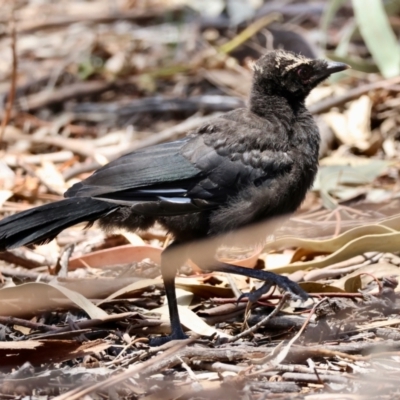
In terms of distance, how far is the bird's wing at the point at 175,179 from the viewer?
3707 millimetres

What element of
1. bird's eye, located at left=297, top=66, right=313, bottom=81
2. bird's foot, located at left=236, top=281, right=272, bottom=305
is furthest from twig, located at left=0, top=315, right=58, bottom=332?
bird's eye, located at left=297, top=66, right=313, bottom=81

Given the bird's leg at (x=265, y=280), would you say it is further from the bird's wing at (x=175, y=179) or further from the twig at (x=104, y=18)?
the twig at (x=104, y=18)

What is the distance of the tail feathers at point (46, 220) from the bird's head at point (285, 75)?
1063 mm

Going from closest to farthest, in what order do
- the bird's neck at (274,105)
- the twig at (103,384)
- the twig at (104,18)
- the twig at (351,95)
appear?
the twig at (103,384), the bird's neck at (274,105), the twig at (351,95), the twig at (104,18)

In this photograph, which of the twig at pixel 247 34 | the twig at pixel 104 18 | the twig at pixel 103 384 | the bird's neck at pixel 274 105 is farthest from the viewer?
the twig at pixel 104 18

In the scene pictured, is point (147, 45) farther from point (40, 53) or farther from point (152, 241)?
point (152, 241)

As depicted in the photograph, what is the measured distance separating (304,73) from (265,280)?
44.5 inches

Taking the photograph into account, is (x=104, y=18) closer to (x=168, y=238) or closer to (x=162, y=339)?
(x=168, y=238)

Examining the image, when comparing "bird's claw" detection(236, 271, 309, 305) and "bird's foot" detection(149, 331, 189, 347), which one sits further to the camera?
"bird's claw" detection(236, 271, 309, 305)

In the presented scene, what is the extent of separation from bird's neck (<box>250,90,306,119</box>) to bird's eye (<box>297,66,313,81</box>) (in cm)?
12

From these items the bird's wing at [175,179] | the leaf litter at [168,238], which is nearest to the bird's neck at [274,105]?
the bird's wing at [175,179]

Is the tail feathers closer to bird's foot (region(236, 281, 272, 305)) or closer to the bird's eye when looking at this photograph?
bird's foot (region(236, 281, 272, 305))

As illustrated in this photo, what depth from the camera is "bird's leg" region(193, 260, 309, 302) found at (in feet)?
12.1

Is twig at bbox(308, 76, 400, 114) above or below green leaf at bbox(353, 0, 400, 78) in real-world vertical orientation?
below
